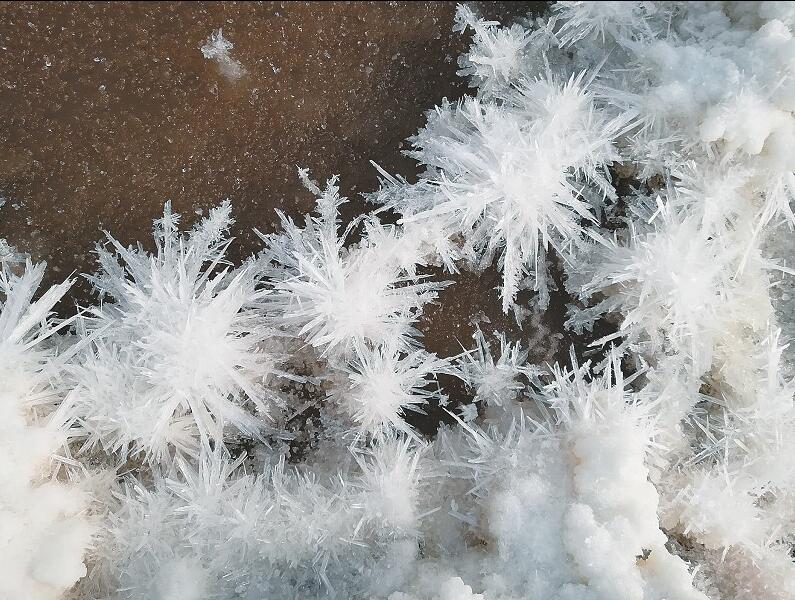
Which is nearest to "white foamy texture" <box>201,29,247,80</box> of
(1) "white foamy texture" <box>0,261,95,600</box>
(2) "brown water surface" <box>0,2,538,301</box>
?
(2) "brown water surface" <box>0,2,538,301</box>

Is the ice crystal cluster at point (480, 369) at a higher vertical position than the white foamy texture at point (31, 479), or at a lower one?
higher

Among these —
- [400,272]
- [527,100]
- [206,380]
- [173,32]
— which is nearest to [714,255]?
[527,100]

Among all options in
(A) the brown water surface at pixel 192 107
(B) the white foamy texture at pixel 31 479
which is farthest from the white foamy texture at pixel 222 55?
(B) the white foamy texture at pixel 31 479

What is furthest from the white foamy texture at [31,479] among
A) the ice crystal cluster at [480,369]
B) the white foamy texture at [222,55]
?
the white foamy texture at [222,55]

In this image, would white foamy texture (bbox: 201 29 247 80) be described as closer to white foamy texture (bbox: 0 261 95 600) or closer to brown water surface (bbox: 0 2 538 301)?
brown water surface (bbox: 0 2 538 301)

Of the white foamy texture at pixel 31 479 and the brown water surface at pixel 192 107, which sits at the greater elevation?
the brown water surface at pixel 192 107

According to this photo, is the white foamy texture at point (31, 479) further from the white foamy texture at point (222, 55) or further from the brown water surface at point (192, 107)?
the white foamy texture at point (222, 55)

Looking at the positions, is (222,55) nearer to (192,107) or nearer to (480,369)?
(192,107)

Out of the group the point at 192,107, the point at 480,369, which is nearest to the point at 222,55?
the point at 192,107
